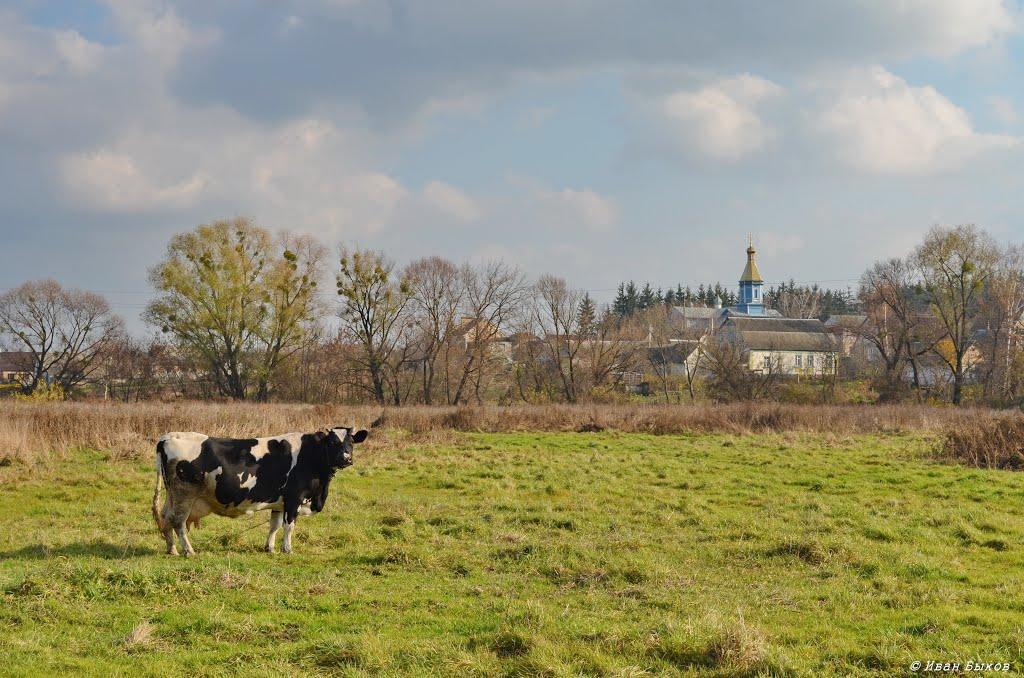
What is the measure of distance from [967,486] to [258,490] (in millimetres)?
14879

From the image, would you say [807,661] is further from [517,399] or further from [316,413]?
[517,399]

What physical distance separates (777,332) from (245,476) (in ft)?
308

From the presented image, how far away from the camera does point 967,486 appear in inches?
705

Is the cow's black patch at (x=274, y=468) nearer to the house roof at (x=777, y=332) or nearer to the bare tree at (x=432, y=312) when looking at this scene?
the bare tree at (x=432, y=312)

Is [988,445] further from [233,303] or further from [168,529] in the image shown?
[233,303]

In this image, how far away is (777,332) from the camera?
98.2 metres

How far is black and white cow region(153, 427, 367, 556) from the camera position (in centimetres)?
1097

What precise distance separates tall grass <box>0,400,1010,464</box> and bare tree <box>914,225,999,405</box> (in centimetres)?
2181

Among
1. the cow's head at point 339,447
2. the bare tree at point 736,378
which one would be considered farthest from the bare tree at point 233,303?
the cow's head at point 339,447

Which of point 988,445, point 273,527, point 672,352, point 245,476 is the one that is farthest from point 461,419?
point 672,352

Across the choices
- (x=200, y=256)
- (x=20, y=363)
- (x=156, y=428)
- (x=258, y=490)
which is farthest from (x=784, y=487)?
(x=20, y=363)

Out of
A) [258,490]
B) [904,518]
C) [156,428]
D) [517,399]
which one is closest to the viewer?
[258,490]

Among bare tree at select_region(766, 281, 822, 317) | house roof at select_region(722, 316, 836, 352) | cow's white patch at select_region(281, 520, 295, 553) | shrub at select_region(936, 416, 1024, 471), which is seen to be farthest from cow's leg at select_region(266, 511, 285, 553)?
bare tree at select_region(766, 281, 822, 317)

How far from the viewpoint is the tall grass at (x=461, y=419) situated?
24.5m
